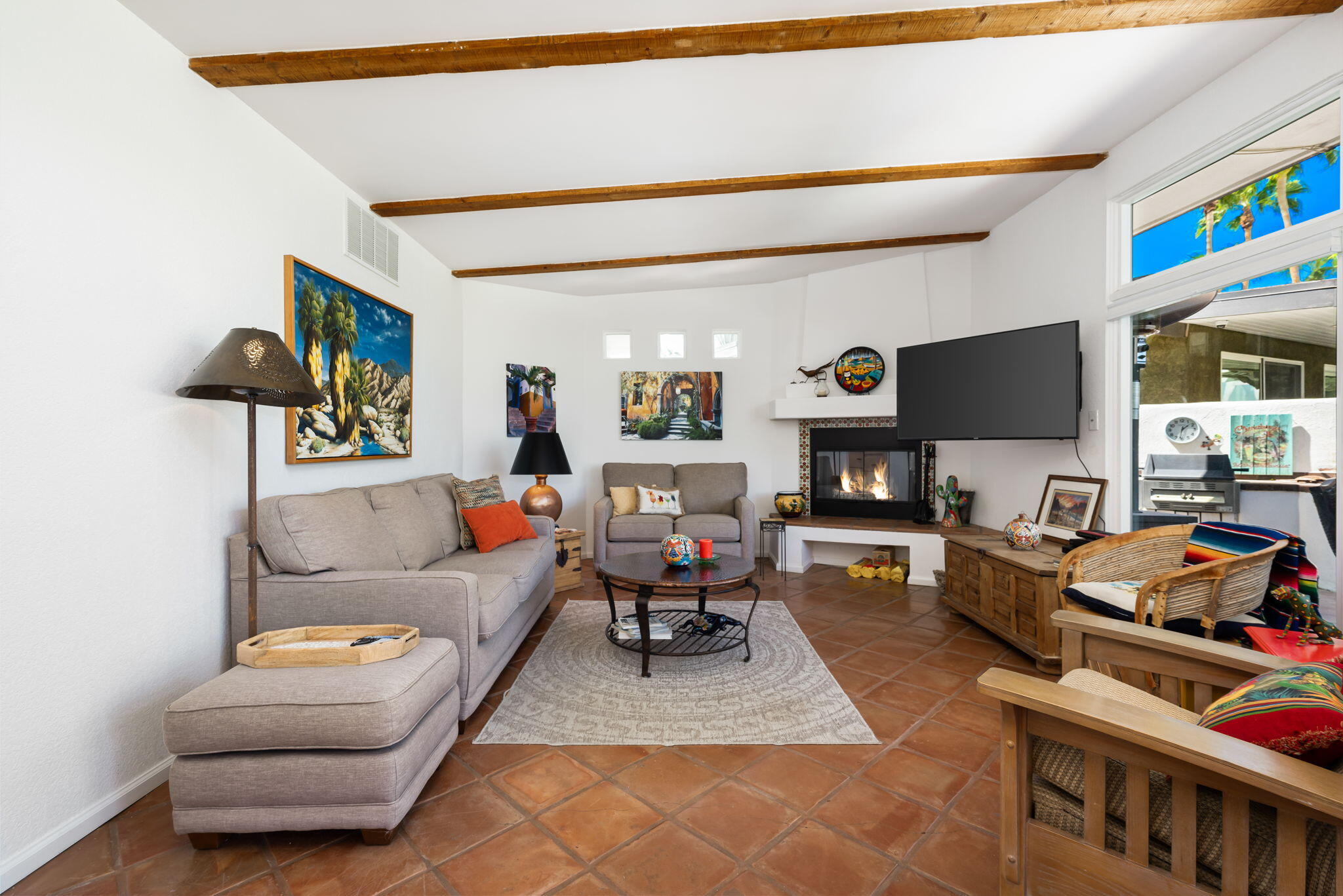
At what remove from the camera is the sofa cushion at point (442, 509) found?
335 centimetres

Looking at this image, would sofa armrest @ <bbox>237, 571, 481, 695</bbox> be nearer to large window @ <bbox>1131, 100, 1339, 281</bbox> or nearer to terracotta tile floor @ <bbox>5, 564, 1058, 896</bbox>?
terracotta tile floor @ <bbox>5, 564, 1058, 896</bbox>

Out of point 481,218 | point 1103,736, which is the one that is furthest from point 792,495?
point 1103,736

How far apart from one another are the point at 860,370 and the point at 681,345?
1.73m

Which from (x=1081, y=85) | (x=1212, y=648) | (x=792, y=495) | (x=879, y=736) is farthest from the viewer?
(x=792, y=495)

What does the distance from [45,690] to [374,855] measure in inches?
41.0

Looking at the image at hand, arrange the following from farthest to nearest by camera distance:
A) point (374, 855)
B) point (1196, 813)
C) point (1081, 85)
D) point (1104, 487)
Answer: point (1104, 487), point (1081, 85), point (374, 855), point (1196, 813)

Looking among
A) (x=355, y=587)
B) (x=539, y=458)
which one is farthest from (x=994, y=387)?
(x=355, y=587)

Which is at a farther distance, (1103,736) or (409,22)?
(409,22)

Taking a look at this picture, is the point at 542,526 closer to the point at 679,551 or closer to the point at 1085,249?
the point at 679,551

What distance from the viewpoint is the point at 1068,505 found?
3.35 m

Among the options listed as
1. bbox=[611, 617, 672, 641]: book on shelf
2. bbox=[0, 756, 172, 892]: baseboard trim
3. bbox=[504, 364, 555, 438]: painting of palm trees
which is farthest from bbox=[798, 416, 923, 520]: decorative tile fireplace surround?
bbox=[0, 756, 172, 892]: baseboard trim

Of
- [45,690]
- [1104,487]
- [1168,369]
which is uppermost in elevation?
[1168,369]

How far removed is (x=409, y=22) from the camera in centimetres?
201

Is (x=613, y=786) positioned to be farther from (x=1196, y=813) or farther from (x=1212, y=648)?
(x=1212, y=648)
